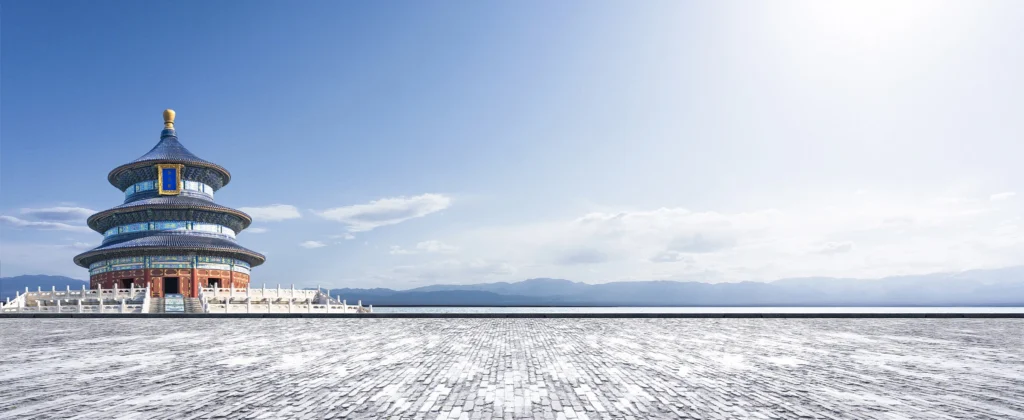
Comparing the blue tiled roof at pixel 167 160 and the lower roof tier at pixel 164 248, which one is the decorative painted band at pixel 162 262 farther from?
the blue tiled roof at pixel 167 160

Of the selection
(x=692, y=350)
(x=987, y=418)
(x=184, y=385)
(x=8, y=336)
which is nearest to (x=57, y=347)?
(x=8, y=336)

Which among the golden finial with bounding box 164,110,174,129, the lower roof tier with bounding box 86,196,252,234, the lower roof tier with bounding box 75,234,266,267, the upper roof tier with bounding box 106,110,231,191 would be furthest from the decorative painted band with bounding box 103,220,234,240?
the golden finial with bounding box 164,110,174,129

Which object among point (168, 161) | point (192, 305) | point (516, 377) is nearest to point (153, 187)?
point (168, 161)

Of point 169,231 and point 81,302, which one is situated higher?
point 169,231

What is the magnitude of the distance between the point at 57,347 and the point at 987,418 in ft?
62.0

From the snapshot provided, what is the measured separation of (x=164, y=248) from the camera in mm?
47594

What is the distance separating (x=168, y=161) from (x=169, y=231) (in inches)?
259

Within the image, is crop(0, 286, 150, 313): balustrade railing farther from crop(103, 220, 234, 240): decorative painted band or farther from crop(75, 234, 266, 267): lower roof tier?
crop(103, 220, 234, 240): decorative painted band

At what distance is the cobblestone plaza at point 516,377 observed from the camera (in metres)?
7.63

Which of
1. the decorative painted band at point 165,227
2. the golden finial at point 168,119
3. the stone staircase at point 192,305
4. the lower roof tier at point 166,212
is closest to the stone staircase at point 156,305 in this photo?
the stone staircase at point 192,305

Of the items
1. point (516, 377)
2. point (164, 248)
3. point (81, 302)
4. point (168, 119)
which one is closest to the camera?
point (516, 377)

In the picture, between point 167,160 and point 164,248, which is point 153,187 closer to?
point 167,160

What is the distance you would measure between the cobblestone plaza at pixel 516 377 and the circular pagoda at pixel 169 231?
33.0 m

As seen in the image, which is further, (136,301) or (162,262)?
(162,262)
